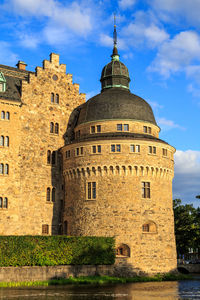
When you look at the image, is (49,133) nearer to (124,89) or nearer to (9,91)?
(9,91)

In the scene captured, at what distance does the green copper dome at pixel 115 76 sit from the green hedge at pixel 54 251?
2369cm

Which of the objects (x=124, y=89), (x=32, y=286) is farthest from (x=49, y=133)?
(x=32, y=286)

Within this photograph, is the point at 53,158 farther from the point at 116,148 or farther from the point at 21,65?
the point at 21,65

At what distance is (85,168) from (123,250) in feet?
34.6

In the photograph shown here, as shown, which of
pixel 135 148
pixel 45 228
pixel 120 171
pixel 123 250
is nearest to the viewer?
pixel 123 250

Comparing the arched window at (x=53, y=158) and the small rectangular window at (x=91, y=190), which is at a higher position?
the arched window at (x=53, y=158)

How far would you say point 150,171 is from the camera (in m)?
48.4

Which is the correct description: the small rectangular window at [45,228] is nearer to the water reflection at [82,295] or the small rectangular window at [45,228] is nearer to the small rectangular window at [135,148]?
the small rectangular window at [135,148]

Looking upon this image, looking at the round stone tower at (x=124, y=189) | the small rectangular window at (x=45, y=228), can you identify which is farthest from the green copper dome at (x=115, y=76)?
the small rectangular window at (x=45, y=228)

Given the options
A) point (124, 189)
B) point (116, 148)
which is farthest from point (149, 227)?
point (116, 148)

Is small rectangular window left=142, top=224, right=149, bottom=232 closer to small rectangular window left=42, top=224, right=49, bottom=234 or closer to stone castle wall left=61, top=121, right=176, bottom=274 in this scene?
stone castle wall left=61, top=121, right=176, bottom=274

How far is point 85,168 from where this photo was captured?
A: 48469mm

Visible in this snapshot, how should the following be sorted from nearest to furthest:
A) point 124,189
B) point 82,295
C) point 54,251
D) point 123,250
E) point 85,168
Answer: point 82,295
point 54,251
point 123,250
point 124,189
point 85,168

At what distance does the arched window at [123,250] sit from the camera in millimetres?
45884
